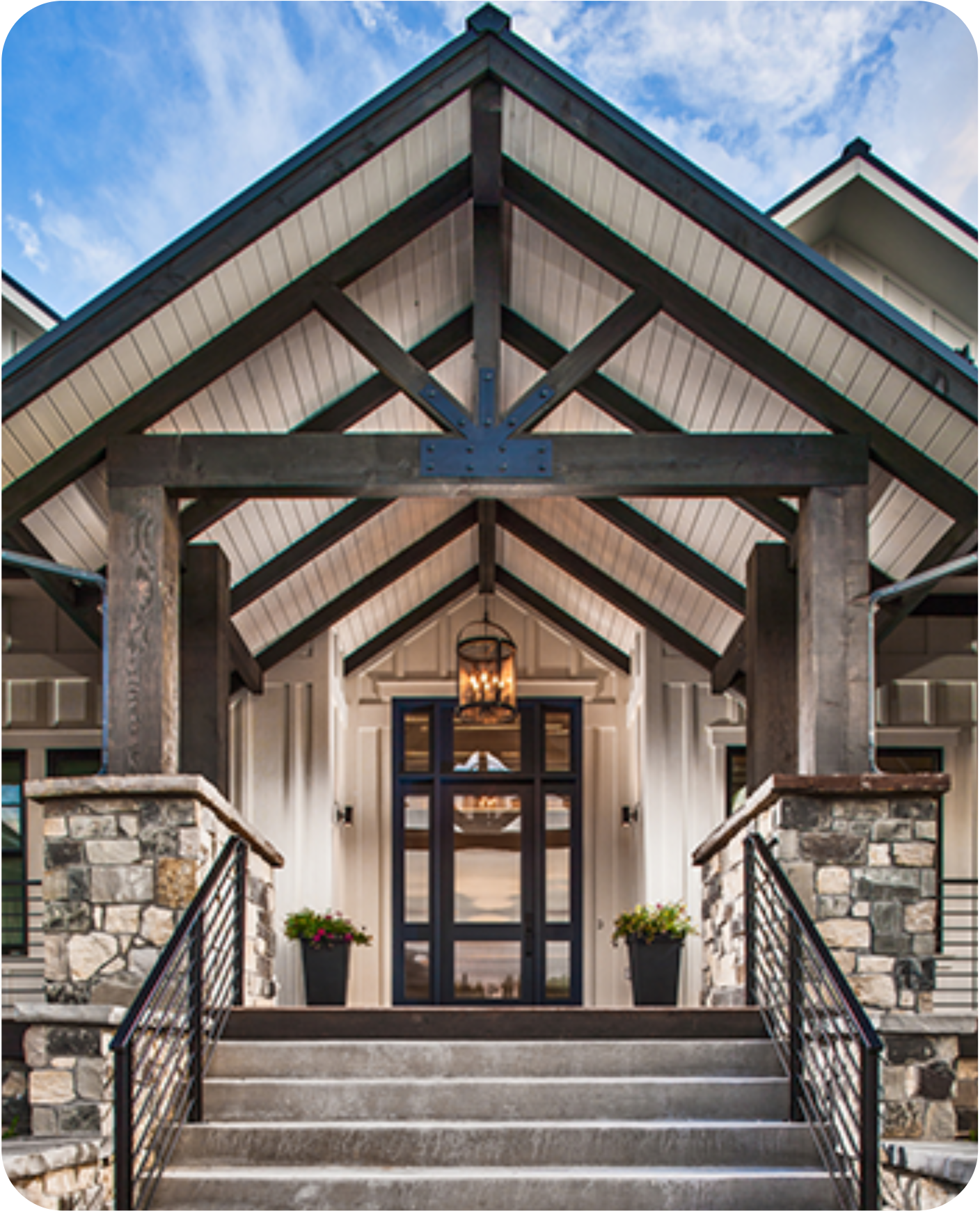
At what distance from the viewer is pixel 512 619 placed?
1288 cm

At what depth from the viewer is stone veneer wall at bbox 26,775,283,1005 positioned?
6734 millimetres

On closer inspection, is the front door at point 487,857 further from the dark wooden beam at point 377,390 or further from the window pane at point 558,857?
the dark wooden beam at point 377,390

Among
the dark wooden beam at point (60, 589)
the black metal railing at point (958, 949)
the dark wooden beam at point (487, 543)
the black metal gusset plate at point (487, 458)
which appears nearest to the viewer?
the black metal gusset plate at point (487, 458)

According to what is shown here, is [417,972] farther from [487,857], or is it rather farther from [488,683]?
[488,683]

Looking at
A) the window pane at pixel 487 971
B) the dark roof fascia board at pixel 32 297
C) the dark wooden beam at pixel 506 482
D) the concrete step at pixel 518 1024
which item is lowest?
the window pane at pixel 487 971

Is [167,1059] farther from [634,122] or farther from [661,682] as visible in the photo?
[661,682]

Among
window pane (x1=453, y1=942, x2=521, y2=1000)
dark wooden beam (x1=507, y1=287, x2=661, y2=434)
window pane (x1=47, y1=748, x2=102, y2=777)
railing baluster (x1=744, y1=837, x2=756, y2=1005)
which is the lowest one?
window pane (x1=453, y1=942, x2=521, y2=1000)

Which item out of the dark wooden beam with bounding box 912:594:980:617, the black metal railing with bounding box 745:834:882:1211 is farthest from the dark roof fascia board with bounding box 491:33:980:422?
the dark wooden beam with bounding box 912:594:980:617

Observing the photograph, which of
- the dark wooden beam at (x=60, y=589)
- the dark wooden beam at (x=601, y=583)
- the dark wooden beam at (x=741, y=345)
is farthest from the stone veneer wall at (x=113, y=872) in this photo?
the dark wooden beam at (x=601, y=583)

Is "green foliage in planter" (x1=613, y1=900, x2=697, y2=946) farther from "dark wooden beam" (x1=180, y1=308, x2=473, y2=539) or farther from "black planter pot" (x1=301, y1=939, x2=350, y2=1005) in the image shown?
"dark wooden beam" (x1=180, y1=308, x2=473, y2=539)

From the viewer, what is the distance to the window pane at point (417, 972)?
12.3 metres

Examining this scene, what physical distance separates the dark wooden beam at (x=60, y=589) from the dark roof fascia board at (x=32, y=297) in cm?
260

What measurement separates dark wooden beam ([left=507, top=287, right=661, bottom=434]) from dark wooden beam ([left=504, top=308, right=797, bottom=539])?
36.9 inches

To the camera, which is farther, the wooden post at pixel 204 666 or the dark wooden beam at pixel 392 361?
the wooden post at pixel 204 666
